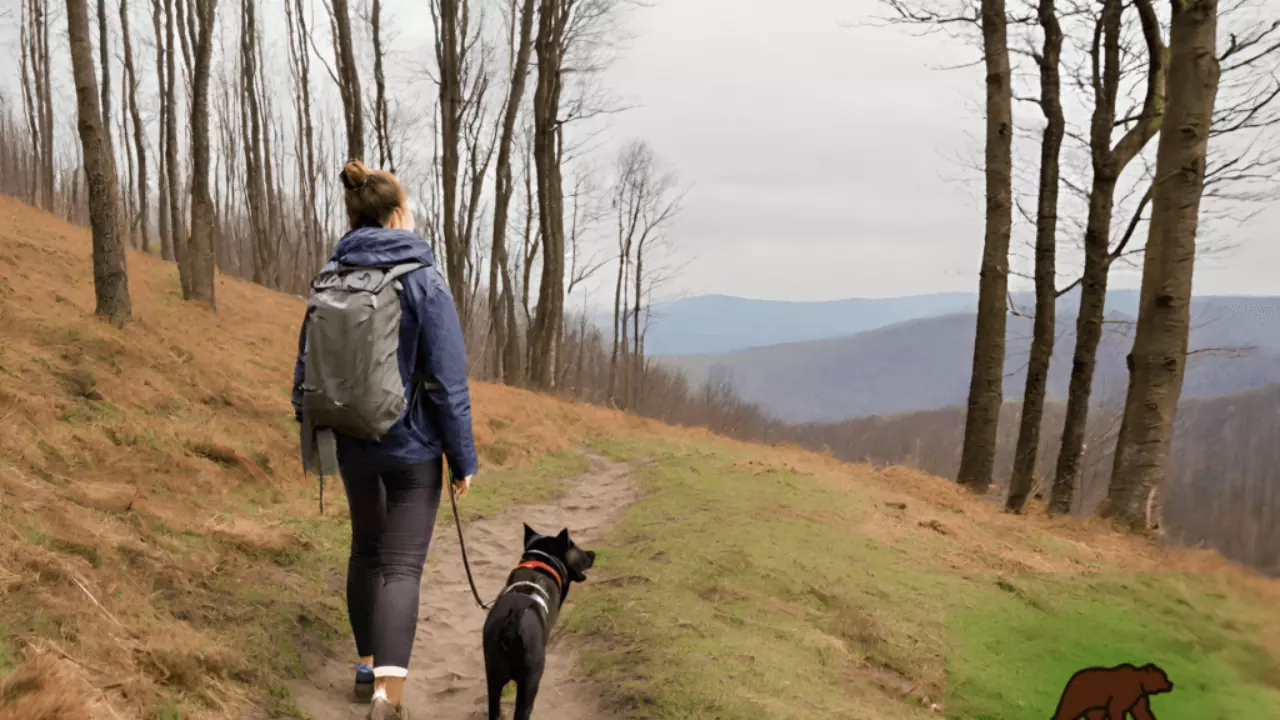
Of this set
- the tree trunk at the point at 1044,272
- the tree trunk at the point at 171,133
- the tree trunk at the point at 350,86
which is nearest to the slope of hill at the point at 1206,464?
the tree trunk at the point at 1044,272

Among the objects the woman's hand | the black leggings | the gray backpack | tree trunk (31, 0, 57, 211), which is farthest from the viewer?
tree trunk (31, 0, 57, 211)

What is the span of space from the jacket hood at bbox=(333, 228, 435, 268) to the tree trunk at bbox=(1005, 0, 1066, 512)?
9451 mm

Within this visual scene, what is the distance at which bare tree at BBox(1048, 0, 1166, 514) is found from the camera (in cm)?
905

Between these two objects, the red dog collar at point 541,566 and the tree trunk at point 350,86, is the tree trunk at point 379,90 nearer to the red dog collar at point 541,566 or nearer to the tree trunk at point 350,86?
the tree trunk at point 350,86

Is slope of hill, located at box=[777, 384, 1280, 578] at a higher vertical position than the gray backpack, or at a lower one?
lower

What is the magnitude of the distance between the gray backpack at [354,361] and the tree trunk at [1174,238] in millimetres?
6499

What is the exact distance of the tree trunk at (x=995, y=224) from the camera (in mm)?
9672

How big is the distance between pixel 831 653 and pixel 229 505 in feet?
14.9

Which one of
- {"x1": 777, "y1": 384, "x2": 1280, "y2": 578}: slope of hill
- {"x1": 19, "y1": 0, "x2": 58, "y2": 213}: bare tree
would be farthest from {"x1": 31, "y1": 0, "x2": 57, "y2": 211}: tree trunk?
{"x1": 777, "y1": 384, "x2": 1280, "y2": 578}: slope of hill

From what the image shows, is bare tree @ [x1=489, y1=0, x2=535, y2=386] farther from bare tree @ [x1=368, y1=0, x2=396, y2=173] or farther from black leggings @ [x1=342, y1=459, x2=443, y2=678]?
black leggings @ [x1=342, y1=459, x2=443, y2=678]

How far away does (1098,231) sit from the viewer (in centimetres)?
922

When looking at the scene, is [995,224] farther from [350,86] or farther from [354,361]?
[350,86]

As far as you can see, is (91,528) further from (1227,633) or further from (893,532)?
(893,532)

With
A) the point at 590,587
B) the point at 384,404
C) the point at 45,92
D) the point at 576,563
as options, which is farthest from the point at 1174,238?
the point at 45,92
